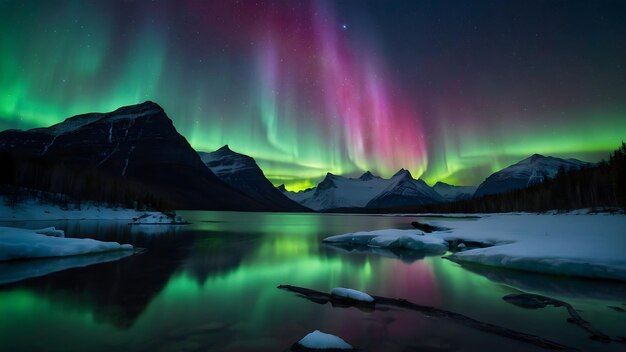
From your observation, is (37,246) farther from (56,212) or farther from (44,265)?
(56,212)

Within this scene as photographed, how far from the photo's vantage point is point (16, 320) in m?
10.2

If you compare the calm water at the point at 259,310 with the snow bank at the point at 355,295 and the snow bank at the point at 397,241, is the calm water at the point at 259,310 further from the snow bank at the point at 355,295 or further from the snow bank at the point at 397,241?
the snow bank at the point at 397,241

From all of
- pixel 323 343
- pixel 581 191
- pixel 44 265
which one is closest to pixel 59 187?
pixel 44 265

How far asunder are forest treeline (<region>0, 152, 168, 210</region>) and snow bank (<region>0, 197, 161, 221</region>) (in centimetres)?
172

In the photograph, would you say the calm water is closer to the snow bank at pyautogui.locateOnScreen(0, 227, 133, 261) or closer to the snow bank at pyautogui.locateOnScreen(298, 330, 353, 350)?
the snow bank at pyautogui.locateOnScreen(298, 330, 353, 350)

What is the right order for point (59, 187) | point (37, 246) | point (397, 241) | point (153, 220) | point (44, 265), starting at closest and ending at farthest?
point (44, 265)
point (37, 246)
point (397, 241)
point (153, 220)
point (59, 187)

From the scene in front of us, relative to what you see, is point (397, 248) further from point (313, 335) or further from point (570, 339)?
point (313, 335)

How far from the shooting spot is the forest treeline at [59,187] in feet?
262

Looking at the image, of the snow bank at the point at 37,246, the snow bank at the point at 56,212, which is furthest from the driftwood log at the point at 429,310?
the snow bank at the point at 56,212

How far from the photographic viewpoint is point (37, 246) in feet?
73.0

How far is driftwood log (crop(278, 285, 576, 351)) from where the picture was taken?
8.81m

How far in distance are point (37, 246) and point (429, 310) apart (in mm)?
25342

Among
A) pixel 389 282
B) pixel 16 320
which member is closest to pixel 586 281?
pixel 389 282

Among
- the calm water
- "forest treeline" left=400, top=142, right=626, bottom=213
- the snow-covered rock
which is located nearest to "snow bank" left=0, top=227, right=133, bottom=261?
the calm water
